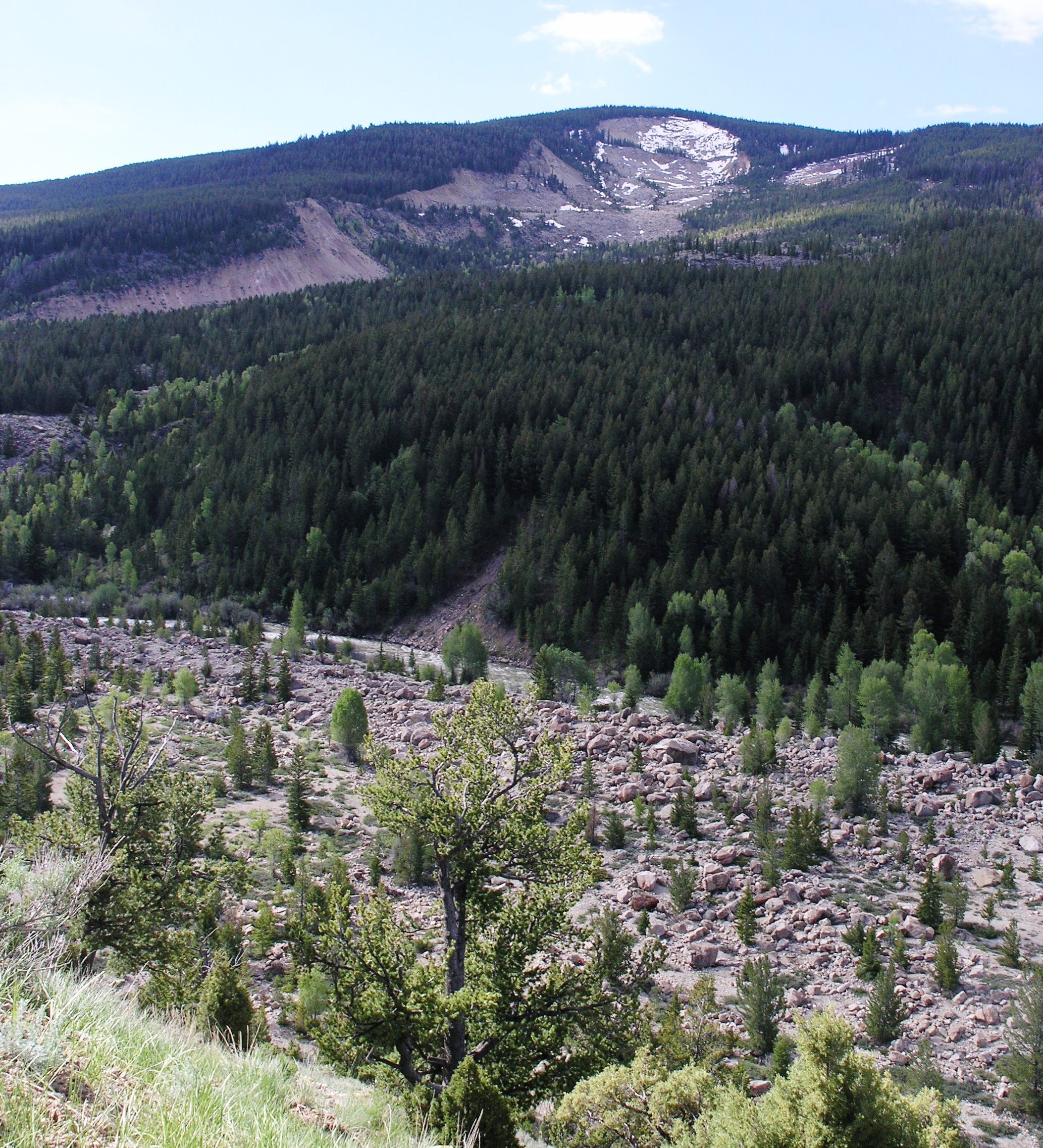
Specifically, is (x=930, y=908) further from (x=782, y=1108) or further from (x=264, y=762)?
(x=264, y=762)

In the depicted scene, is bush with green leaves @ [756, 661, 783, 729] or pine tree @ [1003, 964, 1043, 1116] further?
bush with green leaves @ [756, 661, 783, 729]

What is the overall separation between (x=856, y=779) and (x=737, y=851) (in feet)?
24.6

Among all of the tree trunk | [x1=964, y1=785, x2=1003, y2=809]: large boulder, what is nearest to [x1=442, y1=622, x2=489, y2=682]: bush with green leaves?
[x1=964, y1=785, x2=1003, y2=809]: large boulder

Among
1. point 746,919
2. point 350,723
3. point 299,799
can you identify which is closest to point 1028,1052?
point 746,919

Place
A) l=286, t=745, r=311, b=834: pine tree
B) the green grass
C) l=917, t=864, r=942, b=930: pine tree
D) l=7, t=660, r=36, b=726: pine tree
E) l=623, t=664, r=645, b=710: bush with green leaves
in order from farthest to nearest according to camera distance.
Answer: l=623, t=664, r=645, b=710: bush with green leaves
l=7, t=660, r=36, b=726: pine tree
l=286, t=745, r=311, b=834: pine tree
l=917, t=864, r=942, b=930: pine tree
the green grass

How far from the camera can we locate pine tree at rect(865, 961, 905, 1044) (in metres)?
23.3

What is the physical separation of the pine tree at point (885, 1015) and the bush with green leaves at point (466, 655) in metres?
40.3

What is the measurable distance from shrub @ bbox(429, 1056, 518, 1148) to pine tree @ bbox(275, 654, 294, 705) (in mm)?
42181

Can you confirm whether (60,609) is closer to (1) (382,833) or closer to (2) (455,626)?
(2) (455,626)

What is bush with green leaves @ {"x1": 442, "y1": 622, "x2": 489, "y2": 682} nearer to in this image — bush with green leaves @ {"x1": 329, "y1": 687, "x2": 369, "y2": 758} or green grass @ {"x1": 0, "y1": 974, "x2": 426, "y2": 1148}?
bush with green leaves @ {"x1": 329, "y1": 687, "x2": 369, "y2": 758}

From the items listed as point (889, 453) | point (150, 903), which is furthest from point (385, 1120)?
point (889, 453)

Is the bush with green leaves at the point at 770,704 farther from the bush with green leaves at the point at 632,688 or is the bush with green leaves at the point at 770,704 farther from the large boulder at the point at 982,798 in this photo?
the large boulder at the point at 982,798

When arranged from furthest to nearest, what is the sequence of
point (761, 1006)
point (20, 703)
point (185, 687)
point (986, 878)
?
point (185, 687) → point (20, 703) → point (986, 878) → point (761, 1006)

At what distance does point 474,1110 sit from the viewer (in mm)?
13578
